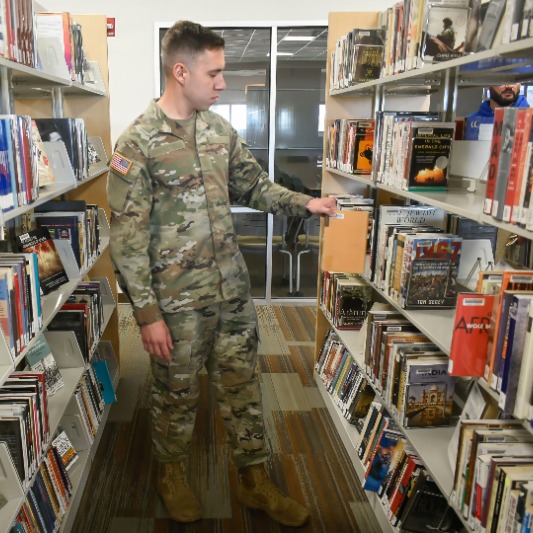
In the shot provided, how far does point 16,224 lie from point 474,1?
1.93m

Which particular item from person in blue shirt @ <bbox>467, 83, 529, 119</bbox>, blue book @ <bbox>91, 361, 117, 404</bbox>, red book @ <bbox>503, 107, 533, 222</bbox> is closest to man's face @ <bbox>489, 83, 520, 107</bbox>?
person in blue shirt @ <bbox>467, 83, 529, 119</bbox>

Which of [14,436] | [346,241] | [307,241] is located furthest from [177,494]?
[307,241]

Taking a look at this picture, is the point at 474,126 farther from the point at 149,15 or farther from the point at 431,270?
the point at 149,15

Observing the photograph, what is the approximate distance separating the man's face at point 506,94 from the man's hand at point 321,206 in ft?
2.60

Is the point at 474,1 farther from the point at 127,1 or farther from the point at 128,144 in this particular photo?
the point at 127,1

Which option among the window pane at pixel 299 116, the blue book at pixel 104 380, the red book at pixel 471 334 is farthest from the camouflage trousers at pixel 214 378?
the window pane at pixel 299 116

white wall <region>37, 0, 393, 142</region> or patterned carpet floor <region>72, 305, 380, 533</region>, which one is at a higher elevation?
white wall <region>37, 0, 393, 142</region>

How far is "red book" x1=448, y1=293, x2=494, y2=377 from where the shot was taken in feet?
4.56

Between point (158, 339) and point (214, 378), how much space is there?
0.39m

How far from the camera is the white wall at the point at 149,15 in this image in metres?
4.66

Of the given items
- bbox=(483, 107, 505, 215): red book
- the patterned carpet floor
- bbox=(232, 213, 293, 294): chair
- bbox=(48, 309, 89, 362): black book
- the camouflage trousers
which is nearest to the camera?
bbox=(483, 107, 505, 215): red book

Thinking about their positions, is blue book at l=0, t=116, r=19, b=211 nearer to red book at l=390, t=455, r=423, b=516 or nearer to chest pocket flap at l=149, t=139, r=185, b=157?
chest pocket flap at l=149, t=139, r=185, b=157

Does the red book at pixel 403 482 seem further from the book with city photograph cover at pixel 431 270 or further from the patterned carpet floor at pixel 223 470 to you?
the book with city photograph cover at pixel 431 270

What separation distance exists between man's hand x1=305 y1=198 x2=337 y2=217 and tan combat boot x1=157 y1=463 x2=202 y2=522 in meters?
1.20
